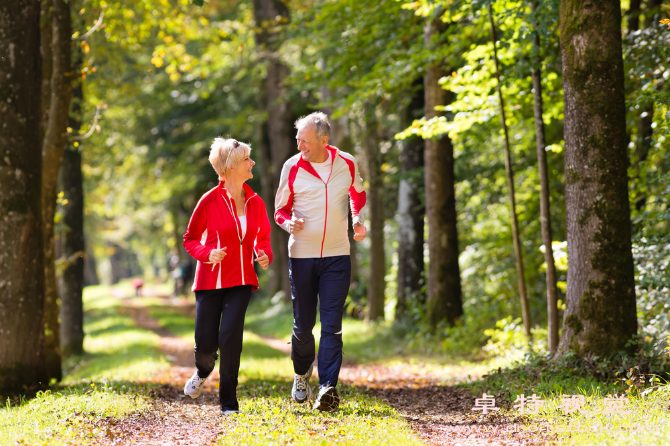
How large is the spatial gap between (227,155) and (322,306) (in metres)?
1.57

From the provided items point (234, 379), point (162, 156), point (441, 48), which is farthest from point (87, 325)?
point (234, 379)

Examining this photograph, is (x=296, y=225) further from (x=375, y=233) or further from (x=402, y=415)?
(x=375, y=233)

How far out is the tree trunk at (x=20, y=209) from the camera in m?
6.94

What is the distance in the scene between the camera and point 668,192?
22.5ft

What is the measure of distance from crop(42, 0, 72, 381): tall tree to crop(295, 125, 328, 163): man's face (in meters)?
4.78

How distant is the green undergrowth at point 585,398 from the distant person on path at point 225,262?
246 centimetres

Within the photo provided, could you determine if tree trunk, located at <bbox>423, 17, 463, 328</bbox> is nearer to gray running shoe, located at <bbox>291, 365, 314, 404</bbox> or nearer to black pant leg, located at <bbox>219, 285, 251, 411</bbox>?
gray running shoe, located at <bbox>291, 365, 314, 404</bbox>

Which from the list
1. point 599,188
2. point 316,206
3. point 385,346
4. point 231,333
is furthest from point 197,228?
point 385,346

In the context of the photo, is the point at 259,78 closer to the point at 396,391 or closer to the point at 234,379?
the point at 396,391

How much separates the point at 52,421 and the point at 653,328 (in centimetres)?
617

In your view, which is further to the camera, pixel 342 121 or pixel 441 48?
pixel 342 121

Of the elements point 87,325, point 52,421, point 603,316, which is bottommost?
point 87,325

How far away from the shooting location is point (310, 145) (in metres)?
5.57

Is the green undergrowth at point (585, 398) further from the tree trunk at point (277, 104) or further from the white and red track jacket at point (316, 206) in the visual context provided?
the tree trunk at point (277, 104)
